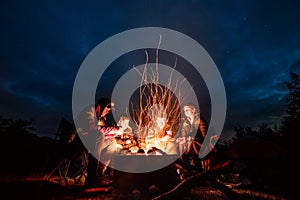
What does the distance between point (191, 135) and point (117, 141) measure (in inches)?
109

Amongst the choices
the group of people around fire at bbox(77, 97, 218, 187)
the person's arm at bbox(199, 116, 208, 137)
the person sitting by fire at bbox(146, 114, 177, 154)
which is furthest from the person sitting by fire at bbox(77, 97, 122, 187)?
the person's arm at bbox(199, 116, 208, 137)

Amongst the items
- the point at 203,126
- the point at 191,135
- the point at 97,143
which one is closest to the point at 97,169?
the point at 97,143

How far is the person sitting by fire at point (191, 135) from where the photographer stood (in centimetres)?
599

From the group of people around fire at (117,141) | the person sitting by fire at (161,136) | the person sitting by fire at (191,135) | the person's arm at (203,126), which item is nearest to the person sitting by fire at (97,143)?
the group of people around fire at (117,141)

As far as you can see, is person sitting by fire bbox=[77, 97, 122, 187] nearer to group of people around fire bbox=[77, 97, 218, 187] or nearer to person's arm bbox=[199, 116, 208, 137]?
group of people around fire bbox=[77, 97, 218, 187]

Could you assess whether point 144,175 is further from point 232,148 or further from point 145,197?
point 232,148

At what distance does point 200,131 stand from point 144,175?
8.05ft

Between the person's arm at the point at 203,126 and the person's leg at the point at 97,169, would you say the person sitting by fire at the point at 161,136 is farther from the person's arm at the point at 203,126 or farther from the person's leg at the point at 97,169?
the person's leg at the point at 97,169

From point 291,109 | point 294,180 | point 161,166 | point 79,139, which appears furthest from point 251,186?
point 79,139

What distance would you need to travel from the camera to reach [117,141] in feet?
21.6

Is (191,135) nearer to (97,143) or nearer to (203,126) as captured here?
(203,126)

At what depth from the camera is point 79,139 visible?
5.79 meters

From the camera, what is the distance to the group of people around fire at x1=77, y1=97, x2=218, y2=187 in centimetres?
573

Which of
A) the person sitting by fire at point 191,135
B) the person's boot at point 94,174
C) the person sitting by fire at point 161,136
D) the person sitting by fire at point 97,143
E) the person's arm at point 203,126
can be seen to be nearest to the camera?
the person's boot at point 94,174
